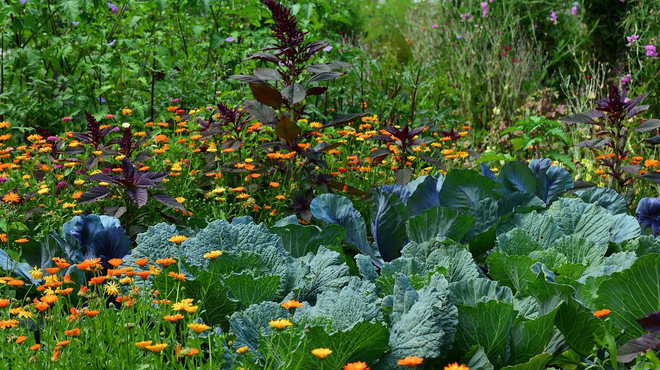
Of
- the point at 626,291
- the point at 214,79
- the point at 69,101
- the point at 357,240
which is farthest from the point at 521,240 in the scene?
the point at 69,101

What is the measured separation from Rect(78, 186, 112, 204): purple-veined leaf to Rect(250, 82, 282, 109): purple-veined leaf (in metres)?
0.83

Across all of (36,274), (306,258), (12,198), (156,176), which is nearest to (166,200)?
(156,176)

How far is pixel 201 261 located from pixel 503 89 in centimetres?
539

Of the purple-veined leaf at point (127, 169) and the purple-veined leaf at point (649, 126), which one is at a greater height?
the purple-veined leaf at point (127, 169)

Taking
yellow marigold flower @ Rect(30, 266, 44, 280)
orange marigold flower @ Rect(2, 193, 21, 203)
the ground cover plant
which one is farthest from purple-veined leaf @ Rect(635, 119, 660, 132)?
orange marigold flower @ Rect(2, 193, 21, 203)

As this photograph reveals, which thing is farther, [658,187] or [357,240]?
[658,187]

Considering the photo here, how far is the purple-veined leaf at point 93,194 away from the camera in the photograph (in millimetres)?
2615

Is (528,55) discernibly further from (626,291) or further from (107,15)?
(626,291)

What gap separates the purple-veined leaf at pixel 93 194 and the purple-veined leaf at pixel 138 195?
0.37 ft

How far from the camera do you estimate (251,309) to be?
156 cm

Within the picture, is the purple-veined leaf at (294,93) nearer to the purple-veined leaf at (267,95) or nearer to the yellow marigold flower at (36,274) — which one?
the purple-veined leaf at (267,95)

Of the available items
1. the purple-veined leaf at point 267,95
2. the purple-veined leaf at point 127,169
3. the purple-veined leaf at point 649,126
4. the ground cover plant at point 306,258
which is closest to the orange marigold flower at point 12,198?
the ground cover plant at point 306,258

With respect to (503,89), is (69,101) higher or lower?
higher

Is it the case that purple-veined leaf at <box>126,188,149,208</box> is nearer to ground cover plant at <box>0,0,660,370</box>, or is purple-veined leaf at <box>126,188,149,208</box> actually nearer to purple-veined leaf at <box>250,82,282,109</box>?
ground cover plant at <box>0,0,660,370</box>
